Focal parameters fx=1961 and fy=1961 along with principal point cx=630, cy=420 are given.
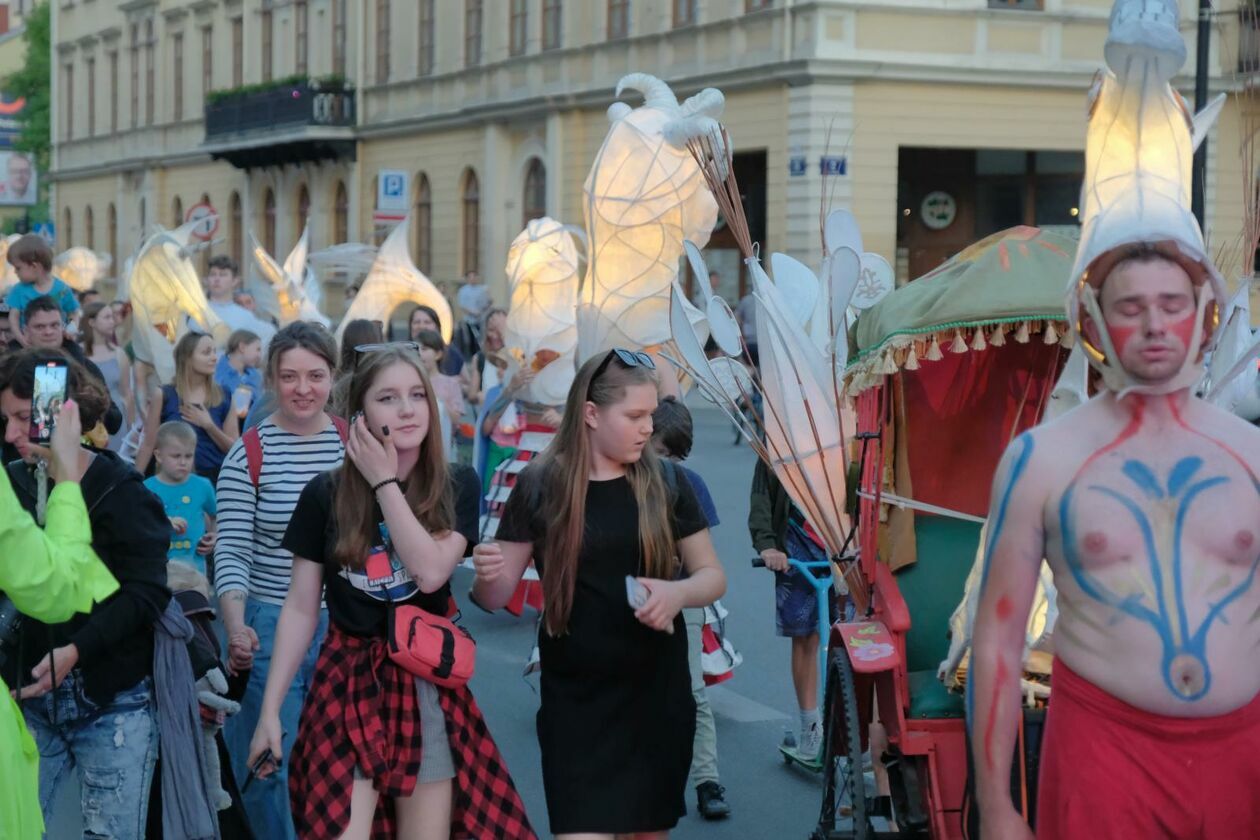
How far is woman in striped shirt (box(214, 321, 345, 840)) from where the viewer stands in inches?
233

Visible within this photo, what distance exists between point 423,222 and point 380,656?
37387 millimetres

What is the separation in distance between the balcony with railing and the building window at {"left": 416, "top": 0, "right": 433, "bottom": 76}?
3.42 meters

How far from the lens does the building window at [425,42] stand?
41.1 m

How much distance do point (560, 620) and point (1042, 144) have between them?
87.2ft

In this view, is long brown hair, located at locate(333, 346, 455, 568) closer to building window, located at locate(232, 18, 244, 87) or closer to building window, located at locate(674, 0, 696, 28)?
building window, located at locate(674, 0, 696, 28)

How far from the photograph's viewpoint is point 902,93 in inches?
1152

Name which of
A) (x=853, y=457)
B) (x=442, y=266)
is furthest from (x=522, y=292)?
(x=442, y=266)

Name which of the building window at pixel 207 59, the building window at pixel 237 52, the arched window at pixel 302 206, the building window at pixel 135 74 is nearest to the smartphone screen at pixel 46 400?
the arched window at pixel 302 206

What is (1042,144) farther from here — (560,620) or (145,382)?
(560,620)

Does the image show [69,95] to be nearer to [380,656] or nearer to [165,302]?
[165,302]

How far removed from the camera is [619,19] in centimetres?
3381

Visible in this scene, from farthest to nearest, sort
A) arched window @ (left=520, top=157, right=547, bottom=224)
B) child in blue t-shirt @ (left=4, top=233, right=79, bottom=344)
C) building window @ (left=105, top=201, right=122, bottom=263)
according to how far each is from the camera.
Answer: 1. building window @ (left=105, top=201, right=122, bottom=263)
2. arched window @ (left=520, top=157, right=547, bottom=224)
3. child in blue t-shirt @ (left=4, top=233, right=79, bottom=344)

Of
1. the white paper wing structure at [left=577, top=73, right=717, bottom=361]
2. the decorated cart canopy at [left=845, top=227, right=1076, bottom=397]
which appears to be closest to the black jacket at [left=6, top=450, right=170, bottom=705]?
the decorated cart canopy at [left=845, top=227, right=1076, bottom=397]

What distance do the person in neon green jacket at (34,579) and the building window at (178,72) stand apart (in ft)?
173
